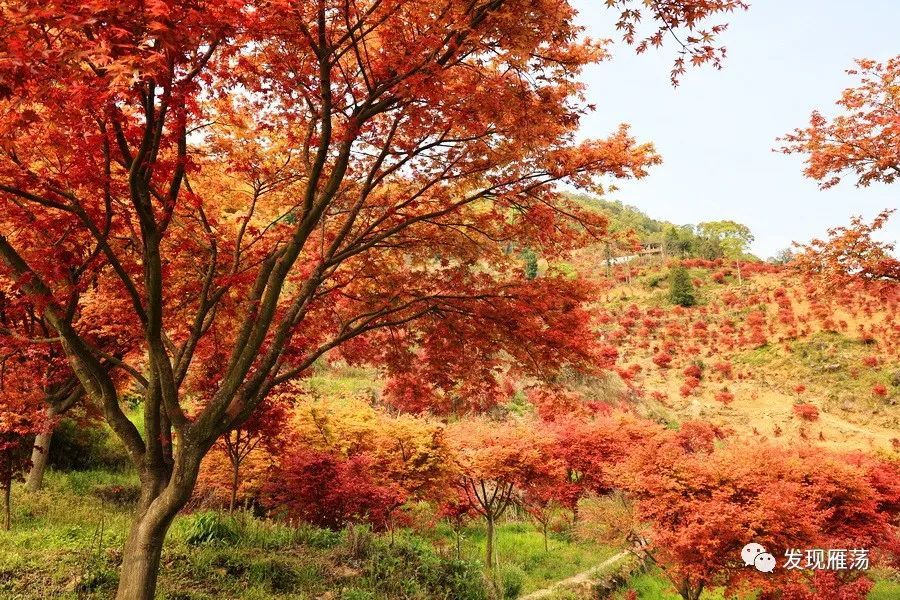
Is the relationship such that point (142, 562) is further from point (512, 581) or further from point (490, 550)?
point (490, 550)

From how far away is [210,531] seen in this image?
6672 mm

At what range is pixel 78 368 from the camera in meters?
4.50

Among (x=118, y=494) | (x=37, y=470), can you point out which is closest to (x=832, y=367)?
(x=118, y=494)

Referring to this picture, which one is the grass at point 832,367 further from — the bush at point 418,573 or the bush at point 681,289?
the bush at point 418,573

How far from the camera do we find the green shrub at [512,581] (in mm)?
9969

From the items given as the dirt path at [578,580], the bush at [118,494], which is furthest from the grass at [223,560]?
the dirt path at [578,580]

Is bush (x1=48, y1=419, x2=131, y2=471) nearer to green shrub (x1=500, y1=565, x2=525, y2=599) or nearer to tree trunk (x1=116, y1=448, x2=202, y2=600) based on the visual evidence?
green shrub (x1=500, y1=565, x2=525, y2=599)

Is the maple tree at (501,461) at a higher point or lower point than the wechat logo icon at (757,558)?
higher

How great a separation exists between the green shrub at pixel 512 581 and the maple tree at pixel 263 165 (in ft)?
19.1

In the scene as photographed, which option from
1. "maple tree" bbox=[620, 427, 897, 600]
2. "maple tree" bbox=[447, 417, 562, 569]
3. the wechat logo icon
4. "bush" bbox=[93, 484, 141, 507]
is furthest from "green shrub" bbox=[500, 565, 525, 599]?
"bush" bbox=[93, 484, 141, 507]

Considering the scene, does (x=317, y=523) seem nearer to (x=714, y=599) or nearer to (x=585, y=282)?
(x=585, y=282)

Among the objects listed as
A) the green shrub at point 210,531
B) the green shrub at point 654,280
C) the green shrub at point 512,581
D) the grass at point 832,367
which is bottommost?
the green shrub at point 512,581

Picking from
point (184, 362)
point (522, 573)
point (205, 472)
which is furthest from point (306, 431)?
point (184, 362)

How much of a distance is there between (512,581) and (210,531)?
245 inches
